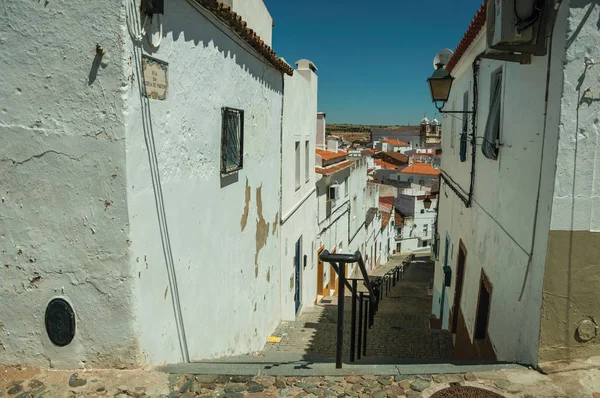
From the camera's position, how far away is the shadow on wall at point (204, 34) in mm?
4105

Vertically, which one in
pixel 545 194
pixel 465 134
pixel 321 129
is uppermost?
pixel 321 129

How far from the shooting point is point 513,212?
488 centimetres

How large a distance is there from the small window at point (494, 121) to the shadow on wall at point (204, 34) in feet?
10.7

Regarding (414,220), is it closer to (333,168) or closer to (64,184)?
(333,168)

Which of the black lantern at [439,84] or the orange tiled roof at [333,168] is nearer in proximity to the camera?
the black lantern at [439,84]

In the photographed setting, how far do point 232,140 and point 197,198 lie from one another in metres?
1.38

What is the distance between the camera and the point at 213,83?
17.1 feet

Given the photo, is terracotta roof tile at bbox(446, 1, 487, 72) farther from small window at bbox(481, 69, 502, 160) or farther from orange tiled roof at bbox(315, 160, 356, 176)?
orange tiled roof at bbox(315, 160, 356, 176)

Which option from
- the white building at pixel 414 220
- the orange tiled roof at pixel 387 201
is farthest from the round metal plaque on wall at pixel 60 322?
the white building at pixel 414 220

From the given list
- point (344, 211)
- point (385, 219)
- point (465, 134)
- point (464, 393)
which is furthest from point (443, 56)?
point (385, 219)

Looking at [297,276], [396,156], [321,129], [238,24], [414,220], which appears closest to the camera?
[238,24]

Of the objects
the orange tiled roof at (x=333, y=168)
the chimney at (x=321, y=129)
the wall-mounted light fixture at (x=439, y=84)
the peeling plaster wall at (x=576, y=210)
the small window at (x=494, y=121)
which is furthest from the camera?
the chimney at (x=321, y=129)

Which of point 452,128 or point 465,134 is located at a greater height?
point 452,128

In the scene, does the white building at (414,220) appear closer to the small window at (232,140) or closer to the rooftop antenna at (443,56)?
the rooftop antenna at (443,56)
